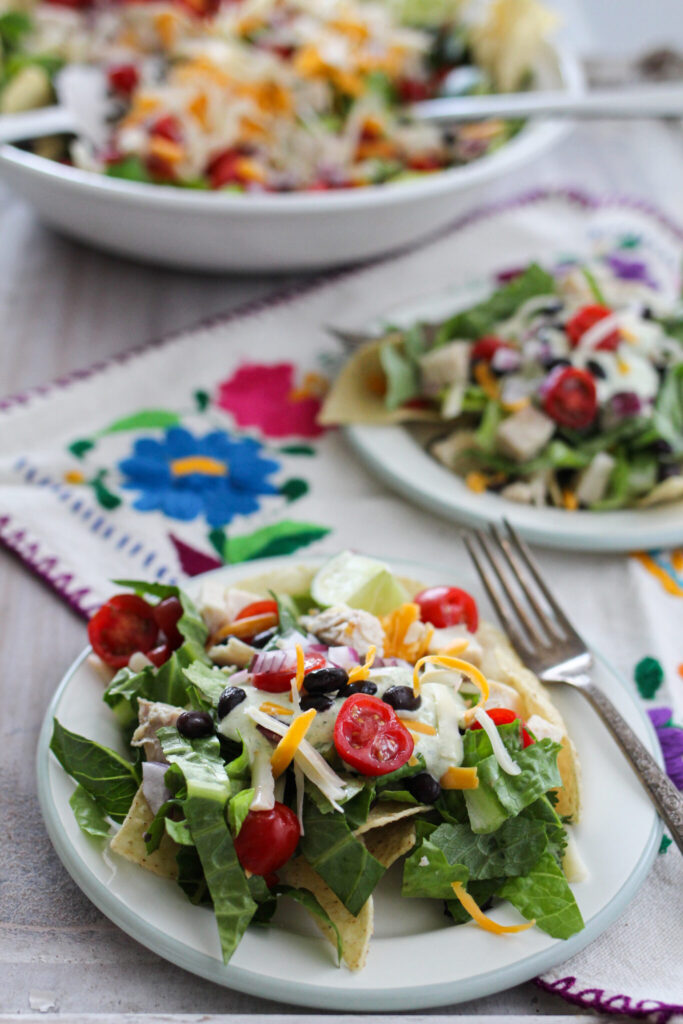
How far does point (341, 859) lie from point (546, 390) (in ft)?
3.73

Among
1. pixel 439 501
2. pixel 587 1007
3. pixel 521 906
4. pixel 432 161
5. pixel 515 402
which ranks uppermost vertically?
pixel 432 161

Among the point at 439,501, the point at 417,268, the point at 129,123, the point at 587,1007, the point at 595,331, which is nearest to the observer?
the point at 587,1007

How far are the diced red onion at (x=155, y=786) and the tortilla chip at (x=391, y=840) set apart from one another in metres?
0.26

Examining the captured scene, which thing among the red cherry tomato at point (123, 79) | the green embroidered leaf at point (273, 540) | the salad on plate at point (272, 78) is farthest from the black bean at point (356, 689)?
the red cherry tomato at point (123, 79)

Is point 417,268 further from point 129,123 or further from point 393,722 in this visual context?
point 393,722

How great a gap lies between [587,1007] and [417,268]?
2.02 meters

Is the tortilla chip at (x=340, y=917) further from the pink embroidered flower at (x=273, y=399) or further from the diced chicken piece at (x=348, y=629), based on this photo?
the pink embroidered flower at (x=273, y=399)

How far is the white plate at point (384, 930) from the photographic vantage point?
1.14 meters

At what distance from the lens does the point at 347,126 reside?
9.08 feet

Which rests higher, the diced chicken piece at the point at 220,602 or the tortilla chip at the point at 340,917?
the diced chicken piece at the point at 220,602

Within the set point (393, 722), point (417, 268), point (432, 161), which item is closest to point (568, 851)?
point (393, 722)

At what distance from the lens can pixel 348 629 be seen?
1.41 metres

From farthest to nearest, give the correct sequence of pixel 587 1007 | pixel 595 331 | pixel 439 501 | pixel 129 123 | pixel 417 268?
pixel 417 268, pixel 129 123, pixel 595 331, pixel 439 501, pixel 587 1007

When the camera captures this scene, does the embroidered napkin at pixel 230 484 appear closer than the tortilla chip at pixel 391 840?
No
